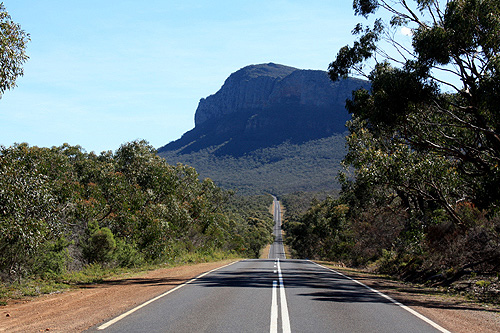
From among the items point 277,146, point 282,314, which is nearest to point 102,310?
point 282,314

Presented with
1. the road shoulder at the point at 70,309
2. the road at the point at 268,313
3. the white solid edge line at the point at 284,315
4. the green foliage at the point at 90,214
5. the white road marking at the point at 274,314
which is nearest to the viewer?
the white road marking at the point at 274,314

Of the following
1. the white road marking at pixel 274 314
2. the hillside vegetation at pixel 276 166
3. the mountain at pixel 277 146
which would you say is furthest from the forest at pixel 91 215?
the hillside vegetation at pixel 276 166

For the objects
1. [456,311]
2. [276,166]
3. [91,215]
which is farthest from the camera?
[276,166]

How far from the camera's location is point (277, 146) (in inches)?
6220

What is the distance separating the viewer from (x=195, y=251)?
4162 cm

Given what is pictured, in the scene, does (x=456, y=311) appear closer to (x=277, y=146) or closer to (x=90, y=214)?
(x=90, y=214)

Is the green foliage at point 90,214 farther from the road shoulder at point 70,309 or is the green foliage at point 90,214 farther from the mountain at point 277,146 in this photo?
the mountain at point 277,146

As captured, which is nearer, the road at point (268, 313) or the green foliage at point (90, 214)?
the road at point (268, 313)

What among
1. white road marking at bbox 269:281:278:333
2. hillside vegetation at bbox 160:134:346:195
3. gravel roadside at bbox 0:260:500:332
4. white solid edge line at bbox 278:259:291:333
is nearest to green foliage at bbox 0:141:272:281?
gravel roadside at bbox 0:260:500:332

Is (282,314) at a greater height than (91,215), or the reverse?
(91,215)

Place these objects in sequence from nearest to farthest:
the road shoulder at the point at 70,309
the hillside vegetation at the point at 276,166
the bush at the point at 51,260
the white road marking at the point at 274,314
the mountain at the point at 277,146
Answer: the white road marking at the point at 274,314 → the road shoulder at the point at 70,309 → the bush at the point at 51,260 → the hillside vegetation at the point at 276,166 → the mountain at the point at 277,146

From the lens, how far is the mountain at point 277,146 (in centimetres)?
13412

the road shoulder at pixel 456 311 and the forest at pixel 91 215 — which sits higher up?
the forest at pixel 91 215

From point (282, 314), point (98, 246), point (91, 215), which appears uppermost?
point (91, 215)
